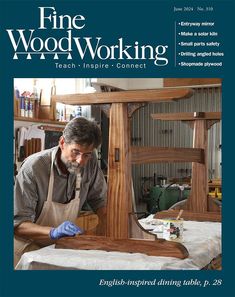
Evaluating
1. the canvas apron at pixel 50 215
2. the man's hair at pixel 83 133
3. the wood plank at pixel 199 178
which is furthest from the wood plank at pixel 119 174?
the wood plank at pixel 199 178

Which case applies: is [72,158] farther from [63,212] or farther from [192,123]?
[192,123]

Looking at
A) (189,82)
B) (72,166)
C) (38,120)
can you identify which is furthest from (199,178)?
(189,82)

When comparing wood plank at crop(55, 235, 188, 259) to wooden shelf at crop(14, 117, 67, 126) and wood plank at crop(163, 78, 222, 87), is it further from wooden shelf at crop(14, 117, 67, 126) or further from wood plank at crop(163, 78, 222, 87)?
wood plank at crop(163, 78, 222, 87)

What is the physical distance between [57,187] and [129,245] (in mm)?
703

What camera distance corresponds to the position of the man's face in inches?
81.1

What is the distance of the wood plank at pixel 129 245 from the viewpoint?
5.43 ft

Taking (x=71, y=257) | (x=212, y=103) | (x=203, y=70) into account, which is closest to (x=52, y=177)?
(x=71, y=257)

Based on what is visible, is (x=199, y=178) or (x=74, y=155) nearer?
(x=74, y=155)

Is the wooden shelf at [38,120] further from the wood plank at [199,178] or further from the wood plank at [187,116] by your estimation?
the wood plank at [199,178]

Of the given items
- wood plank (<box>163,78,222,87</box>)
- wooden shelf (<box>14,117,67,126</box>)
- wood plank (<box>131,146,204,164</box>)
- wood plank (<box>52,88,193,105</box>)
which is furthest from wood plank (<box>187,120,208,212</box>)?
wood plank (<box>163,78,222,87</box>)

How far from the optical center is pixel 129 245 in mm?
1684

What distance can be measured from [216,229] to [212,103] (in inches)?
207

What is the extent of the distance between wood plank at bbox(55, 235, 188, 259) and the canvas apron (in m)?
0.48

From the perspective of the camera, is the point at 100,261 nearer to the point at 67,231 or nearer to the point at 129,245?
the point at 129,245
